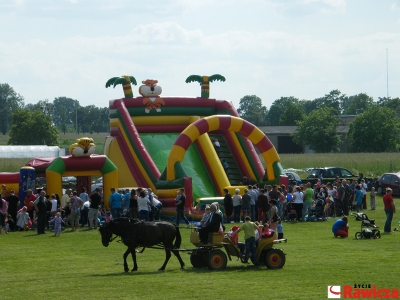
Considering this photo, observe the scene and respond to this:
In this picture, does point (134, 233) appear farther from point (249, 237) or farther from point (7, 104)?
point (7, 104)

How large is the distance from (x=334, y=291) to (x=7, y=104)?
115136 mm

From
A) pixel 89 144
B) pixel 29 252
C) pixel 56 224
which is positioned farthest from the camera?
pixel 89 144

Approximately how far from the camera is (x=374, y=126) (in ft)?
242

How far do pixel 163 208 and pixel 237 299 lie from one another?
50.8ft

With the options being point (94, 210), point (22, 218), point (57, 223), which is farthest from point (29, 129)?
point (57, 223)

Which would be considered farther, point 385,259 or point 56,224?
point 56,224

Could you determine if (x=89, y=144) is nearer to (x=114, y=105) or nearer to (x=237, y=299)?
(x=114, y=105)

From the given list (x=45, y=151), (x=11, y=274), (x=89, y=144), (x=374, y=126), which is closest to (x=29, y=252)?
(x=11, y=274)

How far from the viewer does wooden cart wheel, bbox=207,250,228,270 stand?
1670 cm

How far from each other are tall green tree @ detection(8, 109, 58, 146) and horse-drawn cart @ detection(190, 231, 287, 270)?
64.1 meters

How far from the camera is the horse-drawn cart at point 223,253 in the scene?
55.0 feet

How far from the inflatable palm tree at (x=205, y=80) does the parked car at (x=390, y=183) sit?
31.0ft

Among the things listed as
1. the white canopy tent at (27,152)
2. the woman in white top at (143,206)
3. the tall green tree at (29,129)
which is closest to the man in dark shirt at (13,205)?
the woman in white top at (143,206)

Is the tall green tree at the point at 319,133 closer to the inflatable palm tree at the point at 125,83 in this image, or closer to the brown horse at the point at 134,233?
the inflatable palm tree at the point at 125,83
